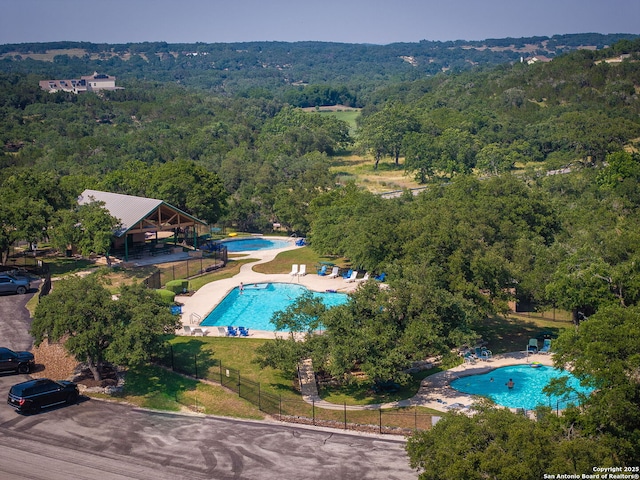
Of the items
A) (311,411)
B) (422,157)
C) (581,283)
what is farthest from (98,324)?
(422,157)

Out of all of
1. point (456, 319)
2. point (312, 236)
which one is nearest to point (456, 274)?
point (456, 319)

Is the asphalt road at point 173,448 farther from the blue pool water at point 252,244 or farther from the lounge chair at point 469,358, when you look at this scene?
the blue pool water at point 252,244

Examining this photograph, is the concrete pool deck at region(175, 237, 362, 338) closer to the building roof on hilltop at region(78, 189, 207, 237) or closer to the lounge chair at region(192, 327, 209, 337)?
the lounge chair at region(192, 327, 209, 337)

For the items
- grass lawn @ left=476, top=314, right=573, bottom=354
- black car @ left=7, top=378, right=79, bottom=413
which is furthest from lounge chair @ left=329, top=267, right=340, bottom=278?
black car @ left=7, top=378, right=79, bottom=413

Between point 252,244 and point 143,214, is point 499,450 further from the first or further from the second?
point 252,244

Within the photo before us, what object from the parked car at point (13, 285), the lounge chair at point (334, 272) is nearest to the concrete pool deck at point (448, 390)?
the lounge chair at point (334, 272)
